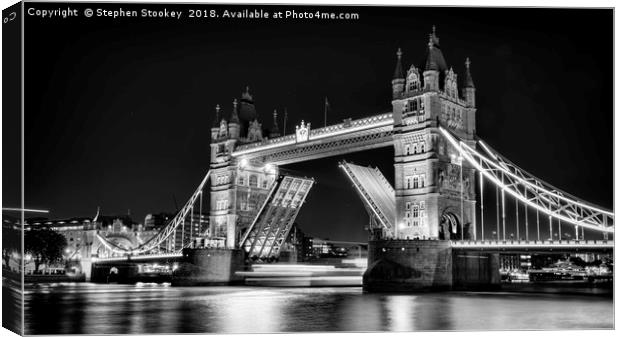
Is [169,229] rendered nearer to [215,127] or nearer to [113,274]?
[215,127]

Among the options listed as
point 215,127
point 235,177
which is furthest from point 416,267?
point 215,127

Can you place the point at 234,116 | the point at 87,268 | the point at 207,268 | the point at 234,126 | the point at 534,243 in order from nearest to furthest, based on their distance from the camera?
the point at 534,243, the point at 207,268, the point at 234,126, the point at 234,116, the point at 87,268

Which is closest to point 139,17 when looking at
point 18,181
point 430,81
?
point 18,181

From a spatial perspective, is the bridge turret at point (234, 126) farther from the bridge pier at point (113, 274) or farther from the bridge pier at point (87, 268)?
the bridge pier at point (87, 268)

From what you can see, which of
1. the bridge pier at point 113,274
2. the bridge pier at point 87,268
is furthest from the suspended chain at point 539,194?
→ the bridge pier at point 87,268

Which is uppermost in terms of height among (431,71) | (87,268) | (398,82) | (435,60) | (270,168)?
(435,60)

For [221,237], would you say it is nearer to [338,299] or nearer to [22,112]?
[338,299]
